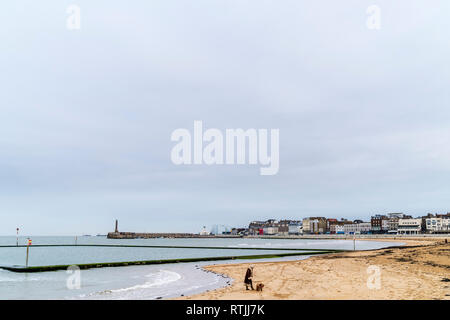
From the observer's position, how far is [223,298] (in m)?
21.8

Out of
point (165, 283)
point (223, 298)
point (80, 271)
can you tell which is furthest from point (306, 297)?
point (80, 271)

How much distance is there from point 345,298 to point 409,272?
14711mm

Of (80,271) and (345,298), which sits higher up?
(345,298)
